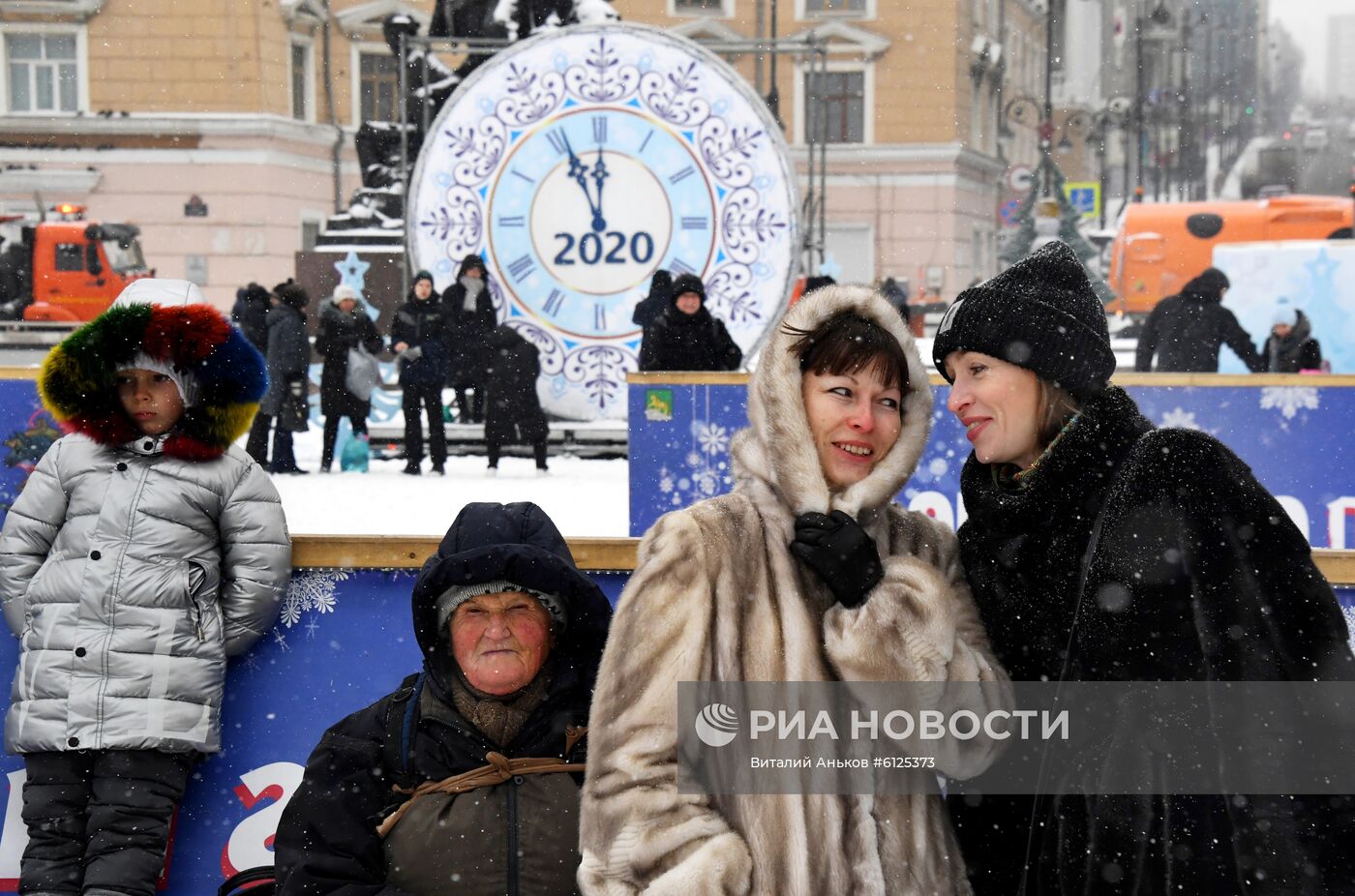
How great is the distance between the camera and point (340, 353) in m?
11.4

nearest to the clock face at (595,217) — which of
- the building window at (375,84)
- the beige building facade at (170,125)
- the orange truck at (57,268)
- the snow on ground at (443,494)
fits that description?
the snow on ground at (443,494)

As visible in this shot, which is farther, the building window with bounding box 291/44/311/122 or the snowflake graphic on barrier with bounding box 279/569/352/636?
the building window with bounding box 291/44/311/122

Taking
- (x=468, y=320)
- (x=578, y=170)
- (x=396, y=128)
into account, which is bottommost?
(x=468, y=320)

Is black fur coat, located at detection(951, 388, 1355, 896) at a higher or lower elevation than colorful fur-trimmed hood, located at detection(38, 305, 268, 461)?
lower

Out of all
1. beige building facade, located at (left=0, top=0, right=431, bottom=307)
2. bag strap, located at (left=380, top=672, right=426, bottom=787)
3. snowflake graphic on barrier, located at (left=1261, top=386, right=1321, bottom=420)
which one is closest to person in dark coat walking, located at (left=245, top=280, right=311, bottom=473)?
snowflake graphic on barrier, located at (left=1261, top=386, right=1321, bottom=420)

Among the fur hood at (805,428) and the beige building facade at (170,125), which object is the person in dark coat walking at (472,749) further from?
the beige building facade at (170,125)

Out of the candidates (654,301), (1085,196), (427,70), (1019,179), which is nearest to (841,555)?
(654,301)

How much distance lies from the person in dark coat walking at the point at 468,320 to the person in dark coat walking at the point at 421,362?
106mm

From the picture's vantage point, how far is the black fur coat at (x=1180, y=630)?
1896 mm

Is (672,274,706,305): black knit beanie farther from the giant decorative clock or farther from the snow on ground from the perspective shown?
the giant decorative clock

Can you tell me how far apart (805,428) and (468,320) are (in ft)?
31.4

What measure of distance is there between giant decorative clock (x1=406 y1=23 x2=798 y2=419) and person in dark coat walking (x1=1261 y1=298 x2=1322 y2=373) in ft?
15.6
